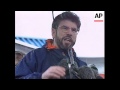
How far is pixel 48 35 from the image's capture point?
491cm

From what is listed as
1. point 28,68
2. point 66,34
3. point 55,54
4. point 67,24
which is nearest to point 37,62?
point 28,68

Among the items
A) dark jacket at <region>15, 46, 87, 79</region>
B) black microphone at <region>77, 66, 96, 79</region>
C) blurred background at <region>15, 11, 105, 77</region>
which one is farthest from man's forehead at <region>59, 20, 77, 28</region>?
black microphone at <region>77, 66, 96, 79</region>

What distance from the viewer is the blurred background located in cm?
489

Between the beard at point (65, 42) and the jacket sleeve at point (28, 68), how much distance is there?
0.41 metres

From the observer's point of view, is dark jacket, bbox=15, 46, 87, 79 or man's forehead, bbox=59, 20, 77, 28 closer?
dark jacket, bbox=15, 46, 87, 79

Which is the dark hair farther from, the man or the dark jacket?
the dark jacket

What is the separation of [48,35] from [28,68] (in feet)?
1.83

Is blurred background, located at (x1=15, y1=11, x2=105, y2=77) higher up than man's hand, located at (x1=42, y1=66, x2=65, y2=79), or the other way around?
blurred background, located at (x1=15, y1=11, x2=105, y2=77)

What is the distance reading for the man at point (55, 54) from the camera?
482cm

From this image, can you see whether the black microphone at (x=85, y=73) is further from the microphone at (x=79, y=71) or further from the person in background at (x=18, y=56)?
the person in background at (x=18, y=56)

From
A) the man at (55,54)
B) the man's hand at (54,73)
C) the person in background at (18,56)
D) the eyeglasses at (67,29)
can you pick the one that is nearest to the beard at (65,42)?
the man at (55,54)

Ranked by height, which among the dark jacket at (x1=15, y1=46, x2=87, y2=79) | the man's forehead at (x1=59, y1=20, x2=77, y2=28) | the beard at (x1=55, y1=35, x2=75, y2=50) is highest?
the man's forehead at (x1=59, y1=20, x2=77, y2=28)
